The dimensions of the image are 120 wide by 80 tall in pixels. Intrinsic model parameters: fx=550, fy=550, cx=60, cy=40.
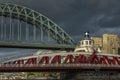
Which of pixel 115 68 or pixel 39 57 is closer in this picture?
pixel 115 68

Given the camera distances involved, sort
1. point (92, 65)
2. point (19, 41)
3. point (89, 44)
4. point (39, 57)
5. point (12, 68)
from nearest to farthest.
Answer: point (12, 68), point (92, 65), point (39, 57), point (89, 44), point (19, 41)

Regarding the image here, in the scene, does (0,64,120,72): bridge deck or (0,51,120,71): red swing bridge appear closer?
(0,64,120,72): bridge deck

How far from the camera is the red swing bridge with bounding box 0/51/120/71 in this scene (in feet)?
443

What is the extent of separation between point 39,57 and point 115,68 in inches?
876

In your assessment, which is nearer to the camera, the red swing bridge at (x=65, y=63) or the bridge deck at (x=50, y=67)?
the bridge deck at (x=50, y=67)

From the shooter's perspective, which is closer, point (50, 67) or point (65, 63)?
point (50, 67)

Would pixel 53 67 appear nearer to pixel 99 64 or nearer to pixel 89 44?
pixel 99 64

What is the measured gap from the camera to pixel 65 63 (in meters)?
143

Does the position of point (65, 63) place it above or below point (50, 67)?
above

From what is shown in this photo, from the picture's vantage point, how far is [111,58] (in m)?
158

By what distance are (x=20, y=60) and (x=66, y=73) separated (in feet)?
43.7

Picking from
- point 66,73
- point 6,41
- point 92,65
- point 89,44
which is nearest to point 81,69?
point 92,65

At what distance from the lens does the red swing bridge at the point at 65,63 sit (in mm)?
134875

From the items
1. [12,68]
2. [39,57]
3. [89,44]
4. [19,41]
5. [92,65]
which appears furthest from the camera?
[19,41]
